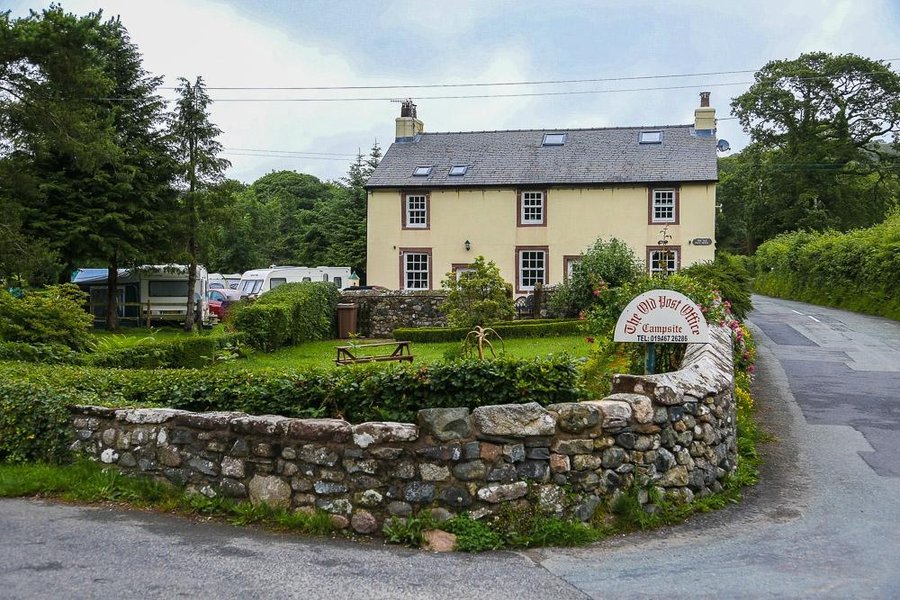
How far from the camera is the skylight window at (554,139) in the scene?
37.7 meters

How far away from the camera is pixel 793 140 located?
52.5m

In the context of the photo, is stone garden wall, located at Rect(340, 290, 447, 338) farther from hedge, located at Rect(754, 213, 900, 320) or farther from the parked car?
hedge, located at Rect(754, 213, 900, 320)

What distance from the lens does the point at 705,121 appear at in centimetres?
3616

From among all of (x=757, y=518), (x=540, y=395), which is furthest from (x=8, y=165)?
(x=757, y=518)

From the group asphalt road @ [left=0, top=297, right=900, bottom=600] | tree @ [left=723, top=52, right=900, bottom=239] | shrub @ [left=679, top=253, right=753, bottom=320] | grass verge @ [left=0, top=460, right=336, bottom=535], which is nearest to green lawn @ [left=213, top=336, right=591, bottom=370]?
shrub @ [left=679, top=253, right=753, bottom=320]

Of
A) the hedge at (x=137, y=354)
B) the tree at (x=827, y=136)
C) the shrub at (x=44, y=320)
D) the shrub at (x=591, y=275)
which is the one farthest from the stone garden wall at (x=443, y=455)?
the tree at (x=827, y=136)

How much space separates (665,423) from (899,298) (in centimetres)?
2497

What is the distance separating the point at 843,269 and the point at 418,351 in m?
20.8

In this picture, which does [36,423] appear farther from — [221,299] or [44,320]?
[221,299]

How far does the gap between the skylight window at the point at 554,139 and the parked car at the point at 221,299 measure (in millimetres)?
16510

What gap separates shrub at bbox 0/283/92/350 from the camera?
45.2 ft

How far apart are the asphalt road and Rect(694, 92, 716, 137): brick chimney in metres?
30.6

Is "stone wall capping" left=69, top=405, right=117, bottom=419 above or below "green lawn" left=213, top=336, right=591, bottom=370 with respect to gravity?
above

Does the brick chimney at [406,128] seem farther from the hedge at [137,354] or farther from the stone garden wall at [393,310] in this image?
the hedge at [137,354]
